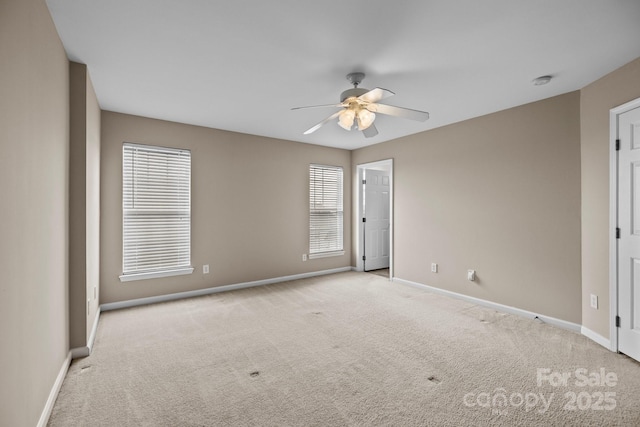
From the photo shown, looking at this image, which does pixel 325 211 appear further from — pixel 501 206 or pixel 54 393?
pixel 54 393

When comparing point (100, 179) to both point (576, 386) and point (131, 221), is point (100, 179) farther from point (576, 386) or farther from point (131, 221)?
point (576, 386)

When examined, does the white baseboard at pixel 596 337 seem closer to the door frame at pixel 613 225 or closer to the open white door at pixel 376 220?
the door frame at pixel 613 225

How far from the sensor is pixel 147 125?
13.2 ft

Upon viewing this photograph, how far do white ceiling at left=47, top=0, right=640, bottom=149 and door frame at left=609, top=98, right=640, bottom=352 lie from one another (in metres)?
0.52

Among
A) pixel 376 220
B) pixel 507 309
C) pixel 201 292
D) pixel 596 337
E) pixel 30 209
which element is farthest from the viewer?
pixel 376 220

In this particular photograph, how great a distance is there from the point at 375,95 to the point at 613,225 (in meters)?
2.37

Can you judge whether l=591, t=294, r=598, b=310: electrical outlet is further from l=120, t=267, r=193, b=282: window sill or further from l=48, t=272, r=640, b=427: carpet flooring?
l=120, t=267, r=193, b=282: window sill

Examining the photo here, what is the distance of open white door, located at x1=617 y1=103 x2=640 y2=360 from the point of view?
8.26 ft

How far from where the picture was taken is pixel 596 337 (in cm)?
287

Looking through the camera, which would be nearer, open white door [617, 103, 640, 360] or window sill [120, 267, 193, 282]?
open white door [617, 103, 640, 360]

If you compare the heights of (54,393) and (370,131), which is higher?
(370,131)

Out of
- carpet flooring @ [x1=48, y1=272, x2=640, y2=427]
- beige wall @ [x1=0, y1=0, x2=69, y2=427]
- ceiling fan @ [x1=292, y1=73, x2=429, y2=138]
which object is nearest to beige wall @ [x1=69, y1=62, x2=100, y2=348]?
beige wall @ [x1=0, y1=0, x2=69, y2=427]

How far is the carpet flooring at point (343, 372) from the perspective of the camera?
1901mm

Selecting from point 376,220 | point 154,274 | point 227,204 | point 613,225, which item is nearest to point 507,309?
point 613,225
